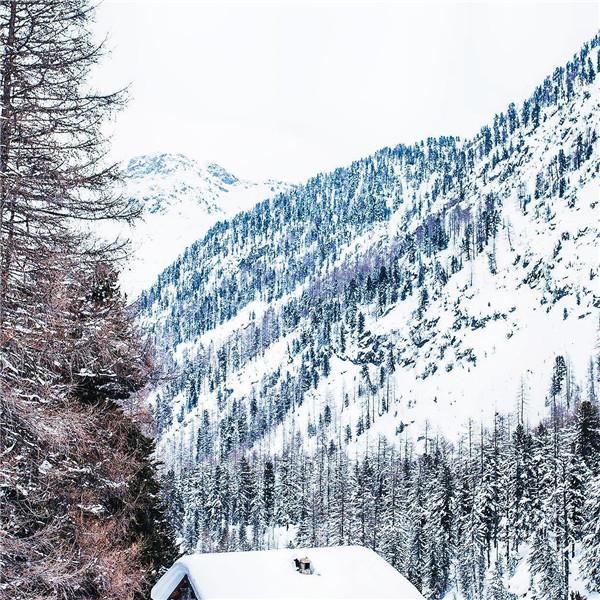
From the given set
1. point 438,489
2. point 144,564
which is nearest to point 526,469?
point 438,489

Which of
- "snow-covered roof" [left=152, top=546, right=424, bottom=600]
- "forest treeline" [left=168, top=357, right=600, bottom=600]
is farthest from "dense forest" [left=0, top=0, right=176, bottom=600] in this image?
"forest treeline" [left=168, top=357, right=600, bottom=600]

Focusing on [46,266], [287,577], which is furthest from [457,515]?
[46,266]

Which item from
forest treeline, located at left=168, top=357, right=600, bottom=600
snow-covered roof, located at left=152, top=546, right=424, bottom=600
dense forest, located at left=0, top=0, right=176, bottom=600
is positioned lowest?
forest treeline, located at left=168, top=357, right=600, bottom=600

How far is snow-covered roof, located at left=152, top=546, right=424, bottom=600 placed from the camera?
2064cm

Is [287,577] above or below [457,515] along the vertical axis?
above

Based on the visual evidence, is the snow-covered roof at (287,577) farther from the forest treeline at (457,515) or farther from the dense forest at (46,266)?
the forest treeline at (457,515)

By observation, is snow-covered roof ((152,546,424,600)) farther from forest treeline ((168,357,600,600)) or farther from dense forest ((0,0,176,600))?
forest treeline ((168,357,600,600))

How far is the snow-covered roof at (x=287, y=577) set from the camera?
20641 mm

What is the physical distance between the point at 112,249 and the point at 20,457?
12.5 ft

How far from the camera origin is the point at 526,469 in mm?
83062

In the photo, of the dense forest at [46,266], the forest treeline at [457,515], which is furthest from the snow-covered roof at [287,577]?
the forest treeline at [457,515]

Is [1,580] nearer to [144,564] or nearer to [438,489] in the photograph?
[144,564]

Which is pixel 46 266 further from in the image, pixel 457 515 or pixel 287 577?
pixel 457 515

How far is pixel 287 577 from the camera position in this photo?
21391mm
